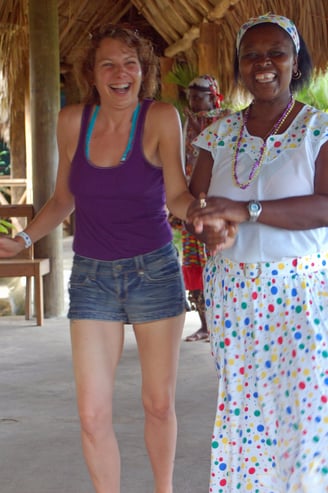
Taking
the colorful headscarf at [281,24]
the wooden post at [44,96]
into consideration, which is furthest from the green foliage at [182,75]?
the colorful headscarf at [281,24]

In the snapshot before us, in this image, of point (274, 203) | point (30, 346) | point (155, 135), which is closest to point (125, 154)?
point (155, 135)

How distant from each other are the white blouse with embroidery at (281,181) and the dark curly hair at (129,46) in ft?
1.83

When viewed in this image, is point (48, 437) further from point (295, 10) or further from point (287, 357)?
point (295, 10)

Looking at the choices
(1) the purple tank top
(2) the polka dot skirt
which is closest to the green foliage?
(1) the purple tank top

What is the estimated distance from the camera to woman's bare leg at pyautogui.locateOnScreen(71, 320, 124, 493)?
2791mm

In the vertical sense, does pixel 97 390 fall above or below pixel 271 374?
below

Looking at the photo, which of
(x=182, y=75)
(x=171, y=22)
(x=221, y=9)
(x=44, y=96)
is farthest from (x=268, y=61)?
(x=182, y=75)

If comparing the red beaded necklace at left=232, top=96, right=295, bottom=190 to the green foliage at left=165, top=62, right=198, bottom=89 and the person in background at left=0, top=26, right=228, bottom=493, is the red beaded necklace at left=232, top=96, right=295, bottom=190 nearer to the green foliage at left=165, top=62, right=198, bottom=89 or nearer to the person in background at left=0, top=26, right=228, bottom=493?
the person in background at left=0, top=26, right=228, bottom=493

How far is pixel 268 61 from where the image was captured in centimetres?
251

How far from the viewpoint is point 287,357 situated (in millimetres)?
2420

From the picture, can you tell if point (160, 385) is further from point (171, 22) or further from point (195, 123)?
point (171, 22)

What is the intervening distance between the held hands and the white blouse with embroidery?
95mm

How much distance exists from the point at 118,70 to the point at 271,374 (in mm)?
1095

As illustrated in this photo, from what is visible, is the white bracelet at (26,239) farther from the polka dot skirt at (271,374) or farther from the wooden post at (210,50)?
the wooden post at (210,50)
